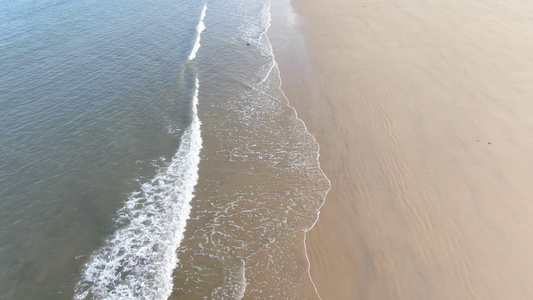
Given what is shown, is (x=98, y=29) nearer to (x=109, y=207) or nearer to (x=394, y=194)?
(x=109, y=207)

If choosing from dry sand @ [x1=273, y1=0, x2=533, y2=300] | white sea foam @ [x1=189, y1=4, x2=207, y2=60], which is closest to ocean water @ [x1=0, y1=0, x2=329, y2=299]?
white sea foam @ [x1=189, y1=4, x2=207, y2=60]

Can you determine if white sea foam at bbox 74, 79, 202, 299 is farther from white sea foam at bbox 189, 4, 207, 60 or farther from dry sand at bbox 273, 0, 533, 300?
white sea foam at bbox 189, 4, 207, 60

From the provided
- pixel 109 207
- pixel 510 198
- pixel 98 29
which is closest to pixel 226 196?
pixel 109 207

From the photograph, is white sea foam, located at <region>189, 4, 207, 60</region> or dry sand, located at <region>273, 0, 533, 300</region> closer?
dry sand, located at <region>273, 0, 533, 300</region>

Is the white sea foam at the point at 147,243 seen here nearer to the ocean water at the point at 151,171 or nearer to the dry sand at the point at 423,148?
the ocean water at the point at 151,171

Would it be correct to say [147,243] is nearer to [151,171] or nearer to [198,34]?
[151,171]

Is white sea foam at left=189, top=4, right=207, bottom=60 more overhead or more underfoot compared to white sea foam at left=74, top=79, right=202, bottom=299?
more overhead
